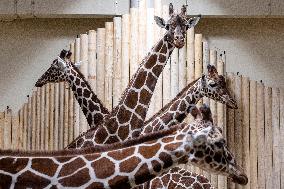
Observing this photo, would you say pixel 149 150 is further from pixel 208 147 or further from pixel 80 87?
pixel 80 87

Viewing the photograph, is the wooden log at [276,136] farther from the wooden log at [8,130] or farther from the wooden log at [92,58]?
the wooden log at [8,130]

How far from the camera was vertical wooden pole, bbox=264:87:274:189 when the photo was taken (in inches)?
271

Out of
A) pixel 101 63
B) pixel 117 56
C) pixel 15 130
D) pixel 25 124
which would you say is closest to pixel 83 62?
pixel 101 63

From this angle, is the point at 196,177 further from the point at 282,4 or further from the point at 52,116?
the point at 282,4

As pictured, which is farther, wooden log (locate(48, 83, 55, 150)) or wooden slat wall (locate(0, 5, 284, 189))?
wooden log (locate(48, 83, 55, 150))

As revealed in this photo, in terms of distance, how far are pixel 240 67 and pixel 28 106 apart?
2744 mm

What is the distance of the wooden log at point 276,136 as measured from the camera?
6.88 metres

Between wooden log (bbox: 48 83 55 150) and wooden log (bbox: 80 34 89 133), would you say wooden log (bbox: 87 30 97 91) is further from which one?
wooden log (bbox: 48 83 55 150)

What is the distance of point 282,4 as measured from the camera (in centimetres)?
797

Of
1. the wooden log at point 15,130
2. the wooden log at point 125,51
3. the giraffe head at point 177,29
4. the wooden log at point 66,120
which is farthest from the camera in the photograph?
the wooden log at point 15,130

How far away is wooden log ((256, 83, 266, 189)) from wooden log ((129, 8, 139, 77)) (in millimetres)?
1389

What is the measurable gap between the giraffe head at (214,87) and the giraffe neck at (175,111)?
0.06 meters

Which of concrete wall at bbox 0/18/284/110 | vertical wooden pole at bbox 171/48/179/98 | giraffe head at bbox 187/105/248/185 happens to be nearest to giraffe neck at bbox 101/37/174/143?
giraffe head at bbox 187/105/248/185

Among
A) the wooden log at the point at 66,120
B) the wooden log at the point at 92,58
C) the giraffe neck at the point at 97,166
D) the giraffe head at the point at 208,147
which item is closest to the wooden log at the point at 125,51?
the wooden log at the point at 92,58
